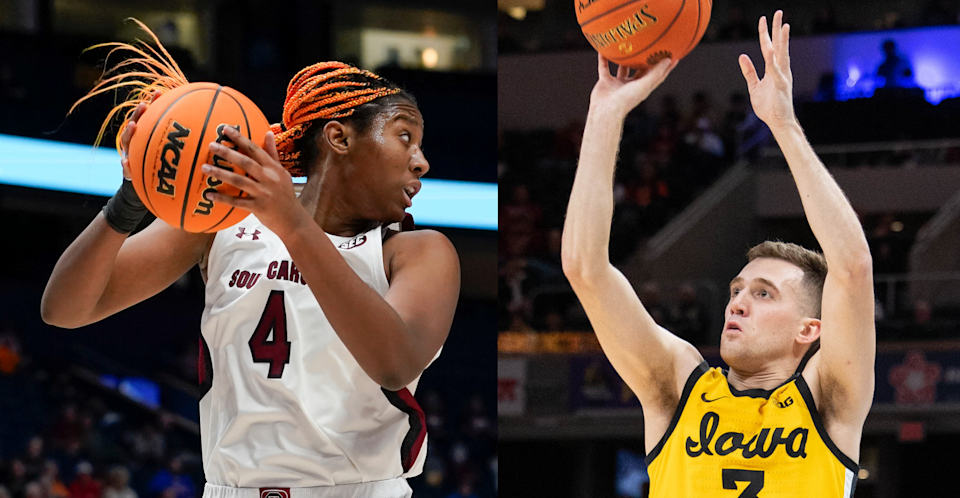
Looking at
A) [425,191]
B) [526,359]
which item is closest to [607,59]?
[526,359]

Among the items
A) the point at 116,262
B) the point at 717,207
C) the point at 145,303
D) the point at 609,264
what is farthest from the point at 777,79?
the point at 145,303

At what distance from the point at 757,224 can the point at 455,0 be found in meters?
11.2

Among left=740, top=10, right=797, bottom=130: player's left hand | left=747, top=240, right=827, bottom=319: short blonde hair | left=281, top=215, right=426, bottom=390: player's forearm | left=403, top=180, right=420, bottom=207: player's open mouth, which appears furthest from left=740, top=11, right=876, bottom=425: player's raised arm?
left=281, top=215, right=426, bottom=390: player's forearm

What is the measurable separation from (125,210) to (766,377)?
170cm

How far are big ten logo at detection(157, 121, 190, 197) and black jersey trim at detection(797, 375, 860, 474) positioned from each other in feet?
5.55

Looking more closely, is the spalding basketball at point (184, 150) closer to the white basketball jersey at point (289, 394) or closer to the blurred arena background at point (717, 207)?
the white basketball jersey at point (289, 394)

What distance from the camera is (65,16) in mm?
12570

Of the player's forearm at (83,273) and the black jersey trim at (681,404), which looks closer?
the player's forearm at (83,273)

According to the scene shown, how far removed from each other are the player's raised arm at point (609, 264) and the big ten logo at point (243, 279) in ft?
2.90

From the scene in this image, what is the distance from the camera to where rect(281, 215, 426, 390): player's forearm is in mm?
1473

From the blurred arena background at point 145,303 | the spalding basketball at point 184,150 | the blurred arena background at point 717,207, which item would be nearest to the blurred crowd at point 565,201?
the blurred arena background at point 717,207

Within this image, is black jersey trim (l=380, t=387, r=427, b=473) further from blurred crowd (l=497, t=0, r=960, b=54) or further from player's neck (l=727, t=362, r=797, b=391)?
blurred crowd (l=497, t=0, r=960, b=54)

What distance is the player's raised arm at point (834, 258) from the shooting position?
2309 millimetres

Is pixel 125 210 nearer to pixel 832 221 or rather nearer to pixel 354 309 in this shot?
pixel 354 309
